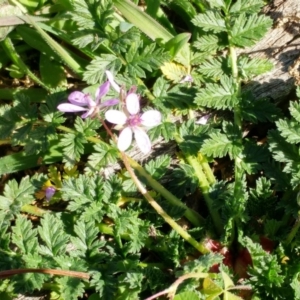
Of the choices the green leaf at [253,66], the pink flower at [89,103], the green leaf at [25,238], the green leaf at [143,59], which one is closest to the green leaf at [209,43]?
the green leaf at [253,66]

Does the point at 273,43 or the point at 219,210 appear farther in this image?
the point at 273,43

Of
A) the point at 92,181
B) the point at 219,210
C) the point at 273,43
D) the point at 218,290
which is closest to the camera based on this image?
the point at 218,290

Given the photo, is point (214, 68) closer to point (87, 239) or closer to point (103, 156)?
point (103, 156)

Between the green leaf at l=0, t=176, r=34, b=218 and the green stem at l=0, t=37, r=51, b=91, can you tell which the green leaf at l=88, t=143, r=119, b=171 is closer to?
the green leaf at l=0, t=176, r=34, b=218

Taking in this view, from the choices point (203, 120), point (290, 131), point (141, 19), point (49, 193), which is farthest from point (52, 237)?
point (141, 19)

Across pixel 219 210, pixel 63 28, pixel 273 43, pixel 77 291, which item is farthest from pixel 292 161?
pixel 63 28

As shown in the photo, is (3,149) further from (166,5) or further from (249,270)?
(249,270)
